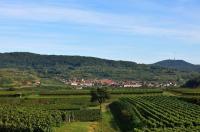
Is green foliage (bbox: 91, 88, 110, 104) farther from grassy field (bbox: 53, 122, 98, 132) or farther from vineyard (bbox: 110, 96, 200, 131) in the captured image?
grassy field (bbox: 53, 122, 98, 132)

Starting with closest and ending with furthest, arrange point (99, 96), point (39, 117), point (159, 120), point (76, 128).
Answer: point (159, 120) → point (76, 128) → point (39, 117) → point (99, 96)

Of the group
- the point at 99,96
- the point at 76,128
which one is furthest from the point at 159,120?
the point at 99,96

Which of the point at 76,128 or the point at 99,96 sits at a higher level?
the point at 99,96

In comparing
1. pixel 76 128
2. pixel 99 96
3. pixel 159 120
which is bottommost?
pixel 76 128

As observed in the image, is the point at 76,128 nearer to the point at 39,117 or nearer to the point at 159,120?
the point at 39,117

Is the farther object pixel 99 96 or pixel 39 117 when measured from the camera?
pixel 99 96

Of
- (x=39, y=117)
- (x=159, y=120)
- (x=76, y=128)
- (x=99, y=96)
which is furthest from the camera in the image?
(x=99, y=96)

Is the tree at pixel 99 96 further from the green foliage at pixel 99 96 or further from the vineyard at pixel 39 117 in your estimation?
the vineyard at pixel 39 117

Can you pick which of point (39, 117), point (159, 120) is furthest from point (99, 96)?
point (159, 120)

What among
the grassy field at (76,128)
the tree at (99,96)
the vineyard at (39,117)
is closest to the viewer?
the vineyard at (39,117)

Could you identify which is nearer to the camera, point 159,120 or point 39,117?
point 159,120

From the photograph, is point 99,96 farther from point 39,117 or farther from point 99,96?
point 39,117

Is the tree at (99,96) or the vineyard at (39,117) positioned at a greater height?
the tree at (99,96)

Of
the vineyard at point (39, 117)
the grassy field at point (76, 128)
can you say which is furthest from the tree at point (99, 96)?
the grassy field at point (76, 128)
